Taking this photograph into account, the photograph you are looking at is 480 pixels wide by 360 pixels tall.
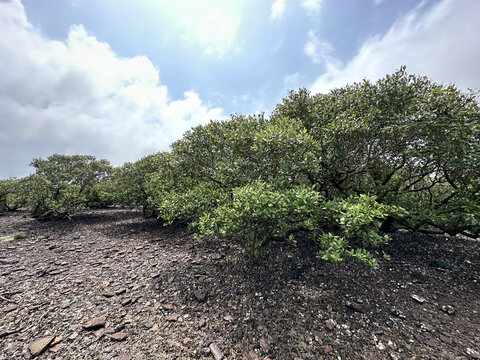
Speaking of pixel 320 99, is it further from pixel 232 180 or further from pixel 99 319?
pixel 99 319

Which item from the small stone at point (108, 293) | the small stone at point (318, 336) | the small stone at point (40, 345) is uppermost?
the small stone at point (108, 293)

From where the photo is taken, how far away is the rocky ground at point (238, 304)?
410cm

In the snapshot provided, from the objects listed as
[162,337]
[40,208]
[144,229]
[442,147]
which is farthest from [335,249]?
[40,208]

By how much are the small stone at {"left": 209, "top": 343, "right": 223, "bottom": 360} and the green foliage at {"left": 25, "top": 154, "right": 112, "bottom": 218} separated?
667 inches

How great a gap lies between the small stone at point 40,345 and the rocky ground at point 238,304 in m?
0.02

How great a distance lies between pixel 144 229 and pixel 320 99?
13.9m

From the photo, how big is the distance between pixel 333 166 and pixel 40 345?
1073 centimetres

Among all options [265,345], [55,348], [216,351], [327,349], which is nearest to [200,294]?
[216,351]

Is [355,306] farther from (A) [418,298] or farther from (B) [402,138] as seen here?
(B) [402,138]

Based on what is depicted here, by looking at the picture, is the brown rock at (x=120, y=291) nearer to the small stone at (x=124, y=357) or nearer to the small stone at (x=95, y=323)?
the small stone at (x=95, y=323)

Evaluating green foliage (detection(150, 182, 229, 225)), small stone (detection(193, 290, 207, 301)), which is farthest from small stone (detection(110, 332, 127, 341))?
green foliage (detection(150, 182, 229, 225))

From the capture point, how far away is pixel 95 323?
4.64 m

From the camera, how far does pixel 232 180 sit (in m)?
7.55

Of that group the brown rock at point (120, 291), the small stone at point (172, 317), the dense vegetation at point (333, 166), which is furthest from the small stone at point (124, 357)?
the dense vegetation at point (333, 166)
